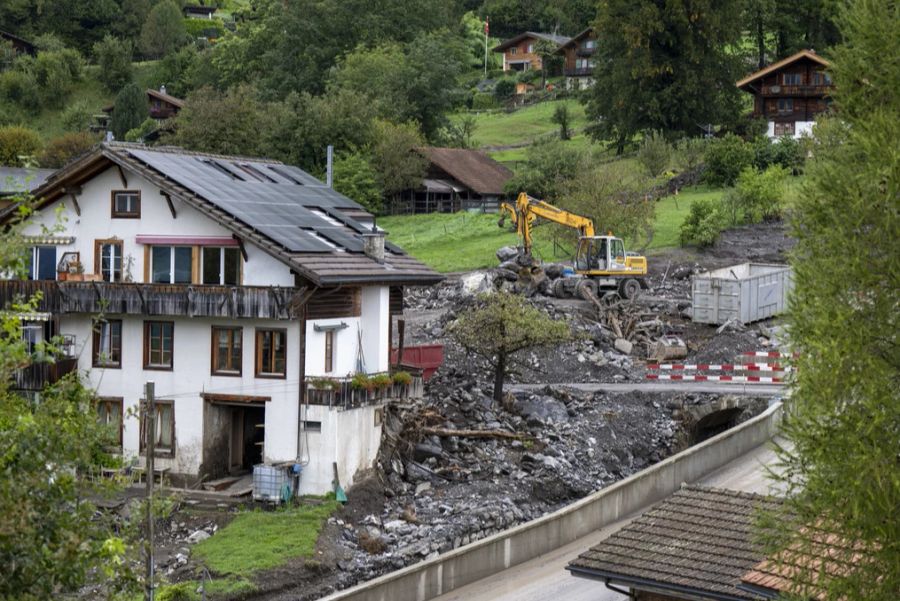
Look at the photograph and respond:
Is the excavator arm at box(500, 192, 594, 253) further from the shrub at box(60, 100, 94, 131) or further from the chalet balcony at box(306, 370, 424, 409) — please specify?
the shrub at box(60, 100, 94, 131)

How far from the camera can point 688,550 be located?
24.8m

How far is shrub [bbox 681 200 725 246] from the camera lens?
68312mm

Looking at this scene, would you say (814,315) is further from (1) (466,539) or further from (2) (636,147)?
(2) (636,147)

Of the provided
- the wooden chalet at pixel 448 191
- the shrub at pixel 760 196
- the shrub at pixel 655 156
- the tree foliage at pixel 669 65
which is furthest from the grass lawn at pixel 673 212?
the wooden chalet at pixel 448 191

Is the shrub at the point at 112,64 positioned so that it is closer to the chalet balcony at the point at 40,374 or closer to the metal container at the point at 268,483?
the chalet balcony at the point at 40,374

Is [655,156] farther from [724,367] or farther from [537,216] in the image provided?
[724,367]

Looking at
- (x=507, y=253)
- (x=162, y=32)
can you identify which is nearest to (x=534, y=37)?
(x=162, y=32)

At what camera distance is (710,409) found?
4716 cm

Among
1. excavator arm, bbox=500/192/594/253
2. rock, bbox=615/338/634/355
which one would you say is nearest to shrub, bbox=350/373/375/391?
rock, bbox=615/338/634/355

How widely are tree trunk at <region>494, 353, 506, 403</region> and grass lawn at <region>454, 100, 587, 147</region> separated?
191 feet

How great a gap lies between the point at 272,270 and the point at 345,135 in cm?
4252

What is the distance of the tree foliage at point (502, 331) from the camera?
46.6 meters

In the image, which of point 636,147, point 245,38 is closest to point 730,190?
point 636,147

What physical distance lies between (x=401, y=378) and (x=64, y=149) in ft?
A: 196
